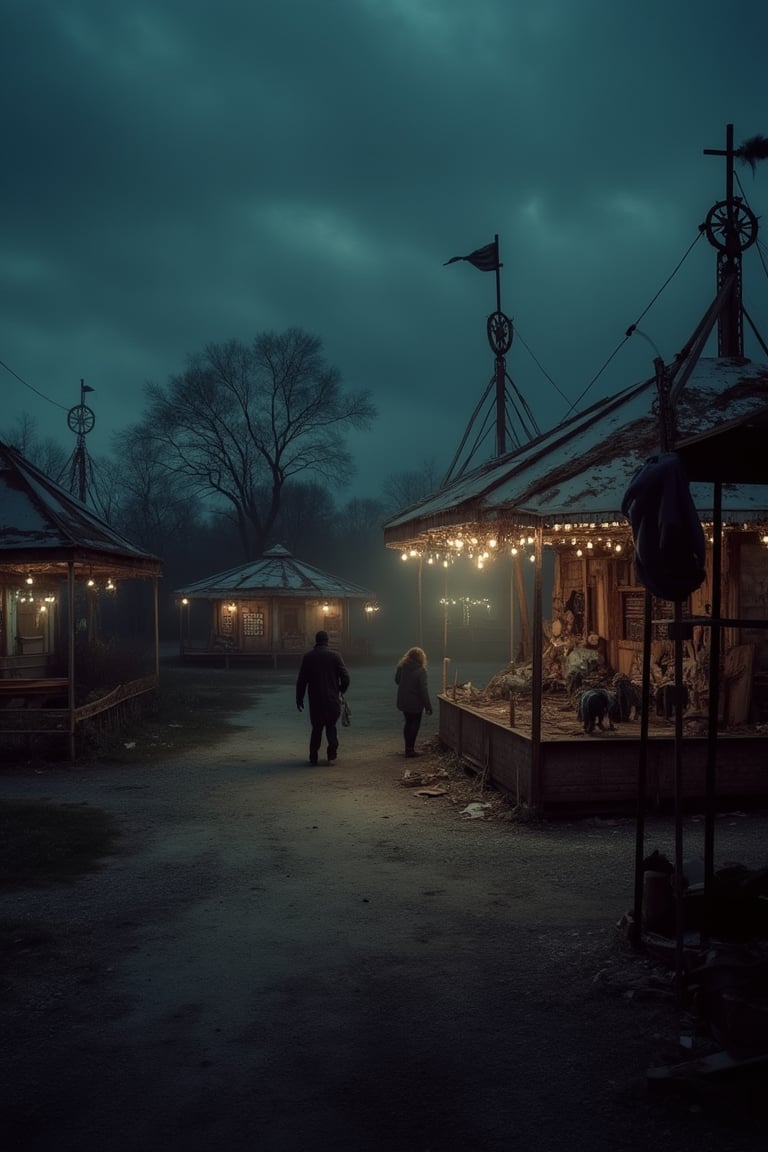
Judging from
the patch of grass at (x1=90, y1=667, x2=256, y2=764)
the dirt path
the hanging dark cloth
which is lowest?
the patch of grass at (x1=90, y1=667, x2=256, y2=764)

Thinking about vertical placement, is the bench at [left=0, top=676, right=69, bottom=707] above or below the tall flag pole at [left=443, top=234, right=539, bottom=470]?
below

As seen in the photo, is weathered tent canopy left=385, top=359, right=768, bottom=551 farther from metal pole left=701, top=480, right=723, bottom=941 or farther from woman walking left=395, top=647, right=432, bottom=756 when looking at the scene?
metal pole left=701, top=480, right=723, bottom=941

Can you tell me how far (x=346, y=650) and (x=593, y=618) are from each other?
24996 mm

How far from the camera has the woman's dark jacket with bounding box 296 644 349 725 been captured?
13.5m

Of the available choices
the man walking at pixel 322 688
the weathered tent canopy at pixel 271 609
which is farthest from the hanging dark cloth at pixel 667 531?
the weathered tent canopy at pixel 271 609

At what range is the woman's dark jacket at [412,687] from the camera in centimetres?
1403

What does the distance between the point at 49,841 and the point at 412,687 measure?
621cm

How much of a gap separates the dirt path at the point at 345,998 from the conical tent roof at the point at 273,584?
93.7ft

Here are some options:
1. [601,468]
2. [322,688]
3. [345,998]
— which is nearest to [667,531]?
[345,998]

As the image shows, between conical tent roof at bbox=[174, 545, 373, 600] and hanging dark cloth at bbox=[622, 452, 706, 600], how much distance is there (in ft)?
108

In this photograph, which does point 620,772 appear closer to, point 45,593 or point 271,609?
point 45,593

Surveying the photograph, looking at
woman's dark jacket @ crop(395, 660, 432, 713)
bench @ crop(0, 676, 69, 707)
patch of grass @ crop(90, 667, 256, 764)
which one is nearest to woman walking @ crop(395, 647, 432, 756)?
→ woman's dark jacket @ crop(395, 660, 432, 713)

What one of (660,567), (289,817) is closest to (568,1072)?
(660,567)

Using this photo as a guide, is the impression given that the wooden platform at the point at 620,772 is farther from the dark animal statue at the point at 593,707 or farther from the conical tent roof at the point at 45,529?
the conical tent roof at the point at 45,529
